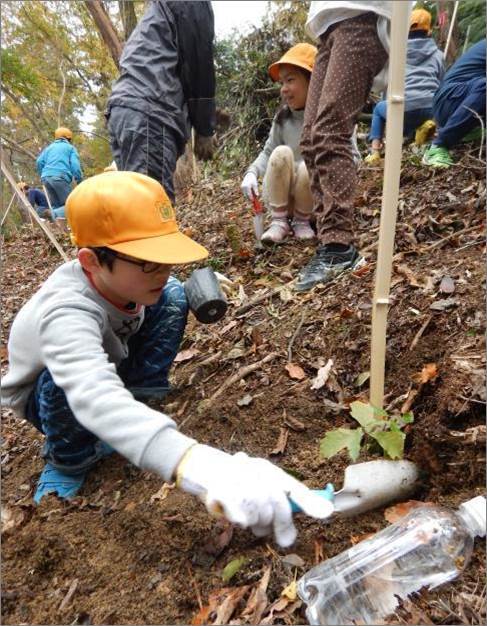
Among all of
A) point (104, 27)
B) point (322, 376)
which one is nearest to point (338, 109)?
point (322, 376)

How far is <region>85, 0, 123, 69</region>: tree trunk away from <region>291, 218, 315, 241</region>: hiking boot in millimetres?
4322

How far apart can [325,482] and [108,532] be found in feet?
2.51

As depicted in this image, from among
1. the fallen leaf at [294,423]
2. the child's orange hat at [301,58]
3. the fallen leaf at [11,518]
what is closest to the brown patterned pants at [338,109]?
the child's orange hat at [301,58]

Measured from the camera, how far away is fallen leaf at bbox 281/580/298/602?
4.19 ft

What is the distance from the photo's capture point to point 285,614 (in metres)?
1.25

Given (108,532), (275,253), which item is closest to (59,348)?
(108,532)

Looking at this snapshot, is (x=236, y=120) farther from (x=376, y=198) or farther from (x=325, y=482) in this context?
(x=325, y=482)

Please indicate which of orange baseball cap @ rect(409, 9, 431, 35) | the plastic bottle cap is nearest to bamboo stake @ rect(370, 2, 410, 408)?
the plastic bottle cap

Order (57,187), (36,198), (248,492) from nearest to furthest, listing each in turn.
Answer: (248,492) < (57,187) < (36,198)

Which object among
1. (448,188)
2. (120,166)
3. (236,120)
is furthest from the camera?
(236,120)

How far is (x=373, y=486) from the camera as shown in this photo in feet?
4.60

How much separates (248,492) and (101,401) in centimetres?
49

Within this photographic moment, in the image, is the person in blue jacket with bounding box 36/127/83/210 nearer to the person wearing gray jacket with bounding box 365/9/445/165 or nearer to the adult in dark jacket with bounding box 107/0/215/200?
the adult in dark jacket with bounding box 107/0/215/200

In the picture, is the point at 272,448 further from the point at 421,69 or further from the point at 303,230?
the point at 421,69
